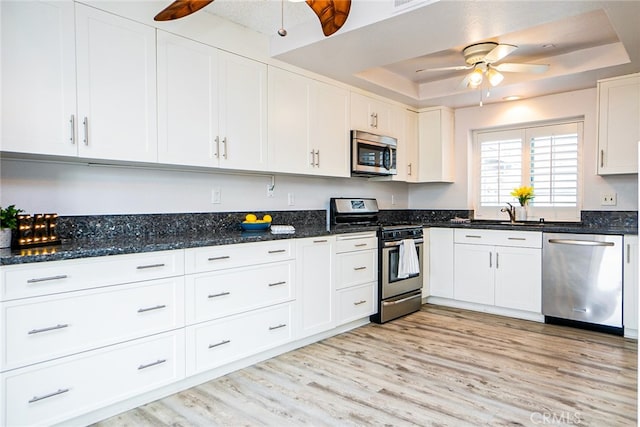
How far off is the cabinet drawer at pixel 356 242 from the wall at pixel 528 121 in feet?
5.65

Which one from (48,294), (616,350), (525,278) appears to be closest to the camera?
(48,294)

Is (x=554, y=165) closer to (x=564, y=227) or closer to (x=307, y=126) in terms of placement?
(x=564, y=227)

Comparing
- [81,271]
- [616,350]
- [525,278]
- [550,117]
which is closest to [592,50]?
[550,117]

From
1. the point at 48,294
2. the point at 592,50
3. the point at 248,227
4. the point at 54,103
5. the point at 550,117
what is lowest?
the point at 48,294

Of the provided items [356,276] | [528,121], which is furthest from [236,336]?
[528,121]

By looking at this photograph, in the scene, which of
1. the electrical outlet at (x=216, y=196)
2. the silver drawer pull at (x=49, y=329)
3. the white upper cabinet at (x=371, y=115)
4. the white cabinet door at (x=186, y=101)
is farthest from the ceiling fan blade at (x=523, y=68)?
the silver drawer pull at (x=49, y=329)

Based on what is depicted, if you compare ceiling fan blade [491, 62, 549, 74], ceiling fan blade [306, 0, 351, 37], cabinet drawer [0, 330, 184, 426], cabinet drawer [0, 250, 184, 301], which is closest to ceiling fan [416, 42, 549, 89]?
ceiling fan blade [491, 62, 549, 74]

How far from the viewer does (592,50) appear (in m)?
3.41

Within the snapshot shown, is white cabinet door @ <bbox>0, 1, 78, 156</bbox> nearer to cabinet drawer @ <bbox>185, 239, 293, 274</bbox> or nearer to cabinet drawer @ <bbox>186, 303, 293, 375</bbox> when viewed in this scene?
cabinet drawer @ <bbox>185, 239, 293, 274</bbox>

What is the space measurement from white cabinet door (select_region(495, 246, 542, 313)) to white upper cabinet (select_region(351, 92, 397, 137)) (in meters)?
1.67

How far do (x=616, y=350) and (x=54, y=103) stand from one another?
405cm

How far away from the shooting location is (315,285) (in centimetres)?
319

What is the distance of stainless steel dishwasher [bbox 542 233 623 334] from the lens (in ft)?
11.1

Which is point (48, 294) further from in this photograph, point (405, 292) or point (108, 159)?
point (405, 292)
